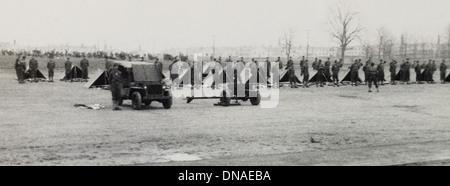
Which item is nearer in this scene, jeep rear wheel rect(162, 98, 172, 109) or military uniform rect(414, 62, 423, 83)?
jeep rear wheel rect(162, 98, 172, 109)

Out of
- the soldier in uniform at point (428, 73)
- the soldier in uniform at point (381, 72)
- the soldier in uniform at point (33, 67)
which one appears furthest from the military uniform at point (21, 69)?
the soldier in uniform at point (428, 73)

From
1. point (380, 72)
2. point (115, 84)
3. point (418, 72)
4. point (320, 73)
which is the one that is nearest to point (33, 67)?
point (115, 84)

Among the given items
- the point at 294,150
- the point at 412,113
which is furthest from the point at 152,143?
the point at 412,113

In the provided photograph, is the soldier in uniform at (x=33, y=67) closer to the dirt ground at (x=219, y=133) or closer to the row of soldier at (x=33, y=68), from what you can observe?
the row of soldier at (x=33, y=68)

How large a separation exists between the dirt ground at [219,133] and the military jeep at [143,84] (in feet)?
1.64

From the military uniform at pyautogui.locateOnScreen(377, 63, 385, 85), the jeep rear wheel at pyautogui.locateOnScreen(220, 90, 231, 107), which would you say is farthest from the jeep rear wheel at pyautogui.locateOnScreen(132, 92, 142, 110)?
the military uniform at pyautogui.locateOnScreen(377, 63, 385, 85)

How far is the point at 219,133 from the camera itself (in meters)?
13.0

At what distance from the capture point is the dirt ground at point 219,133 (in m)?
9.72

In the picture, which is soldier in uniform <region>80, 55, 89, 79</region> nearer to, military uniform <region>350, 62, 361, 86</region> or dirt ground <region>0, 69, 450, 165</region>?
dirt ground <region>0, 69, 450, 165</region>

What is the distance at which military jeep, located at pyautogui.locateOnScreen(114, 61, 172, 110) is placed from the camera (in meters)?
18.0

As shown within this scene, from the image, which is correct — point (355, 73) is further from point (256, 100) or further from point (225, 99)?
point (225, 99)

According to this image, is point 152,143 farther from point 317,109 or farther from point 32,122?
point 317,109

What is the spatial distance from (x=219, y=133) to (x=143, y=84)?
19.2 feet

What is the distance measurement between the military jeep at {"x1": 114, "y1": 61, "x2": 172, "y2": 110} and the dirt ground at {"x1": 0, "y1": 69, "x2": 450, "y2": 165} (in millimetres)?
501
